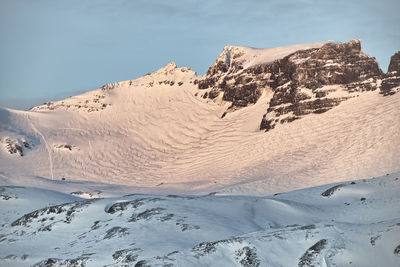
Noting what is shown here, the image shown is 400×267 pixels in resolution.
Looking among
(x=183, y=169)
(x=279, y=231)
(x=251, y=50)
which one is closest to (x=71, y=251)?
(x=279, y=231)

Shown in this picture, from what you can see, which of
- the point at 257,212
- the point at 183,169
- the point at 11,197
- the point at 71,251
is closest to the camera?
the point at 71,251

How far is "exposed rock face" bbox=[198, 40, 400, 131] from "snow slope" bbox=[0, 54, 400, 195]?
1.86 m

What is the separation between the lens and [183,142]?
2968 inches

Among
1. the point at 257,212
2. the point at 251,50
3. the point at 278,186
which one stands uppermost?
the point at 251,50

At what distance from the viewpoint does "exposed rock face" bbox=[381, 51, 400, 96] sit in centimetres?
6141

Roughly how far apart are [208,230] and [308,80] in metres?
53.8

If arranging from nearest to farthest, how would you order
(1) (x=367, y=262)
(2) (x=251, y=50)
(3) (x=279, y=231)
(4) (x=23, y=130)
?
(1) (x=367, y=262)
(3) (x=279, y=231)
(4) (x=23, y=130)
(2) (x=251, y=50)

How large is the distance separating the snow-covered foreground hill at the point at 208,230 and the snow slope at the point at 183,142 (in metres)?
20.5

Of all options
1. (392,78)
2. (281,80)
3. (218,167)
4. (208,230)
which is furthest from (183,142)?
(208,230)

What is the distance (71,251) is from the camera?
20078mm

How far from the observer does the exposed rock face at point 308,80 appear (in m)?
65.8

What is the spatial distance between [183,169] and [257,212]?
3989 cm

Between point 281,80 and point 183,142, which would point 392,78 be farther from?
point 183,142

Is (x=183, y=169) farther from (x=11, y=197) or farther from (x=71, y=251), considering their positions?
(x=71, y=251)
